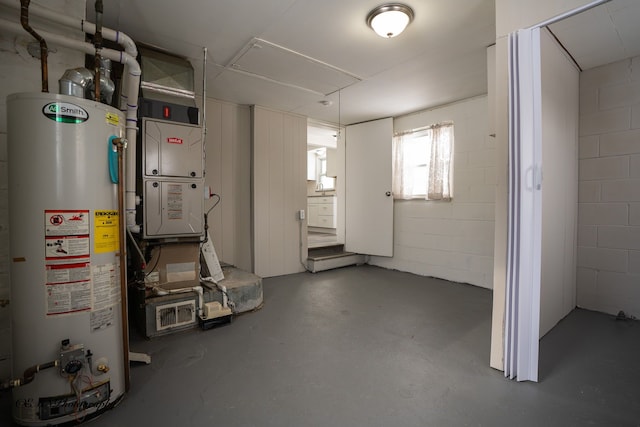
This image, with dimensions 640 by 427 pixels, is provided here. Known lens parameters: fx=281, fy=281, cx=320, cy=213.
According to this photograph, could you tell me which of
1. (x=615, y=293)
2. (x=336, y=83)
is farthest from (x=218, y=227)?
(x=615, y=293)

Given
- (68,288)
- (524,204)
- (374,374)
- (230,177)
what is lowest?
(374,374)

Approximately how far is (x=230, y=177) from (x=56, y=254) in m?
2.75

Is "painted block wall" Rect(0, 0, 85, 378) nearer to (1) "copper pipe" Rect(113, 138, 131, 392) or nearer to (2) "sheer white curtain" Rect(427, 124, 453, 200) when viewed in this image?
(1) "copper pipe" Rect(113, 138, 131, 392)

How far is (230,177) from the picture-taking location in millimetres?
3963

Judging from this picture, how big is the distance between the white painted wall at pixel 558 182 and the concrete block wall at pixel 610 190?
123mm

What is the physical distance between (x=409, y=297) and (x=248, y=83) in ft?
10.4

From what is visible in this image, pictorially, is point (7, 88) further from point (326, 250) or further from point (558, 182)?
point (326, 250)

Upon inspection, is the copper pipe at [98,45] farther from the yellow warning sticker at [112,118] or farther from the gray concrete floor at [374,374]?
the gray concrete floor at [374,374]

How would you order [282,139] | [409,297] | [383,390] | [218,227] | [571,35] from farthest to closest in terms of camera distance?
[282,139] → [218,227] → [409,297] → [571,35] → [383,390]

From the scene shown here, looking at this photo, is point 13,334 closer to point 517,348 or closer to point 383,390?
point 383,390

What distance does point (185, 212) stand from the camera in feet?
8.11

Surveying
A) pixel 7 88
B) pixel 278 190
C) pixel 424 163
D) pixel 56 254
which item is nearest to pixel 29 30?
pixel 7 88

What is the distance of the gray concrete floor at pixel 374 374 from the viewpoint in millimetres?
1423

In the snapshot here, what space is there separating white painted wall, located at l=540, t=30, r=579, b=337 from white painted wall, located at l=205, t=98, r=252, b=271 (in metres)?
3.40
